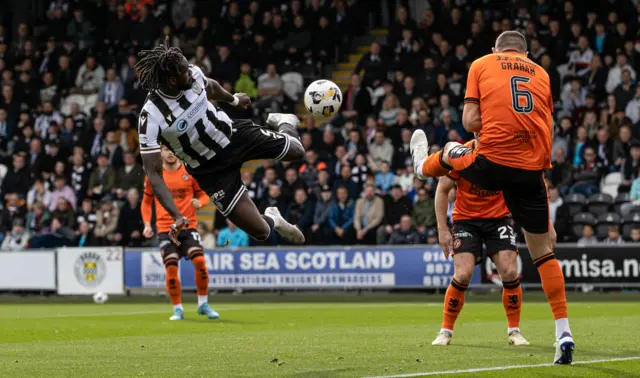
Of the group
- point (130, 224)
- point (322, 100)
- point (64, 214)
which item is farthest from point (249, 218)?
point (64, 214)

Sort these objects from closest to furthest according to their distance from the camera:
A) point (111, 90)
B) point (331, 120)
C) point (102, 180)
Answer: point (102, 180) → point (331, 120) → point (111, 90)

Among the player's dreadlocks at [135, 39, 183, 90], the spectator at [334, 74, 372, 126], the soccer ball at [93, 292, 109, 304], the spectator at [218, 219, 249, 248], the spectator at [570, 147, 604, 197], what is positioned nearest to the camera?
the player's dreadlocks at [135, 39, 183, 90]

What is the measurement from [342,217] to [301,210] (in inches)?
35.2

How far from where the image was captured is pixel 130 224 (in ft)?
82.3

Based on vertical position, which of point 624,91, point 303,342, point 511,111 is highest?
point 624,91

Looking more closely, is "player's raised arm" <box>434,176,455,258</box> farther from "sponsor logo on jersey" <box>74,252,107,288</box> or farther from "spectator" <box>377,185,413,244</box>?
"sponsor logo on jersey" <box>74,252,107,288</box>

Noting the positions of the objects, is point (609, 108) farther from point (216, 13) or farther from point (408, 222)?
point (216, 13)

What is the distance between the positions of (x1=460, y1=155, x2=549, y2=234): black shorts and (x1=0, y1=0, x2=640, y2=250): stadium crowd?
13002 mm

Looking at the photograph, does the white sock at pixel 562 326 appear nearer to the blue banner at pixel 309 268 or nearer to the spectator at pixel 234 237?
the blue banner at pixel 309 268

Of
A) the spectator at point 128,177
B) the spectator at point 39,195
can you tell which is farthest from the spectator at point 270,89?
the spectator at point 39,195

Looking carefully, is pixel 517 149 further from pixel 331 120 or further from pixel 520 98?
pixel 331 120

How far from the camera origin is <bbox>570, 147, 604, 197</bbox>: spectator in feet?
74.4

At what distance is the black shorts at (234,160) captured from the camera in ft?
35.4

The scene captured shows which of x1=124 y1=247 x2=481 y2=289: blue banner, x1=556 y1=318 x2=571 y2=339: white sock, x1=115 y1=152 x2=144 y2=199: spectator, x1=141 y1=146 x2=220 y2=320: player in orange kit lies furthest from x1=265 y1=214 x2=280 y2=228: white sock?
x1=115 y1=152 x2=144 y2=199: spectator
